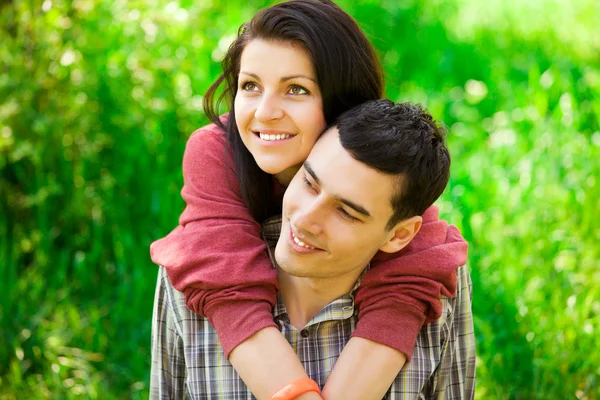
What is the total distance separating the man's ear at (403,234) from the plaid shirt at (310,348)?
204mm

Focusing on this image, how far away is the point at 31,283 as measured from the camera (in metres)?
3.48

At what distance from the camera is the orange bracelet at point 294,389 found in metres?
2.08

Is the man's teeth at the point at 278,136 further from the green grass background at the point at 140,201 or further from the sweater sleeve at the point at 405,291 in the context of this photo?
the green grass background at the point at 140,201

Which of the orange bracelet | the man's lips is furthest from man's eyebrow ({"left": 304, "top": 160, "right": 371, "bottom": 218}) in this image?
the orange bracelet

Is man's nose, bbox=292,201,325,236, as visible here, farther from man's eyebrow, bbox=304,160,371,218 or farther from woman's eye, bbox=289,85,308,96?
woman's eye, bbox=289,85,308,96

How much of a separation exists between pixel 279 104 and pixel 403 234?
510 millimetres

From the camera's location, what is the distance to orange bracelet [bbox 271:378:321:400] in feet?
6.83

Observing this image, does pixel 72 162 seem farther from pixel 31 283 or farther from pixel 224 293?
pixel 224 293

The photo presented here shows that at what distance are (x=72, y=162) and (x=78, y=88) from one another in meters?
0.35

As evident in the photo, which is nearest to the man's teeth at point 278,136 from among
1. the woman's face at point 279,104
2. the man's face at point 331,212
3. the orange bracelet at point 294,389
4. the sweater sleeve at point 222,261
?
the woman's face at point 279,104

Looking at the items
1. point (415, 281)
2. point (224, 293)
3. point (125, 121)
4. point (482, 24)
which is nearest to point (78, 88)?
point (125, 121)

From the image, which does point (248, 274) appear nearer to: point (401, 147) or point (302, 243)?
point (302, 243)

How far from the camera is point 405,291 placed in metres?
2.22

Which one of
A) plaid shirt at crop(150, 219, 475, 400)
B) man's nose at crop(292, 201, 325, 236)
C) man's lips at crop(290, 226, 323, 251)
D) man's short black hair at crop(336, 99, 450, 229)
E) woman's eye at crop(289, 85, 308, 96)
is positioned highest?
woman's eye at crop(289, 85, 308, 96)
